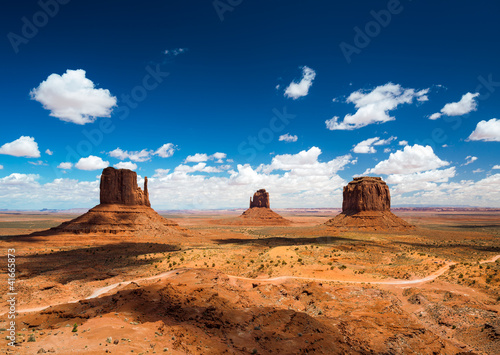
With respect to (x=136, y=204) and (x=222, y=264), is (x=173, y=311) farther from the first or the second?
(x=136, y=204)

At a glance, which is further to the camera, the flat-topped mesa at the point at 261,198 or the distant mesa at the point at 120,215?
the flat-topped mesa at the point at 261,198

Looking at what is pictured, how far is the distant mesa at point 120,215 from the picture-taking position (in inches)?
2649

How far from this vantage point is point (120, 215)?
73188mm

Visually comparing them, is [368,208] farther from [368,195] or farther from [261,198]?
[261,198]

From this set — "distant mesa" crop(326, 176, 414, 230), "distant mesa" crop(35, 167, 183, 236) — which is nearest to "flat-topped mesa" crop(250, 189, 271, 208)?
"distant mesa" crop(326, 176, 414, 230)

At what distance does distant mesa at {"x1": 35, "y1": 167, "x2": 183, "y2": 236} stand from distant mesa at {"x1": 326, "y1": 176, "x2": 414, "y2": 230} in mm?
68924

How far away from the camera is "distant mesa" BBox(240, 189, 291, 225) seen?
5866 inches

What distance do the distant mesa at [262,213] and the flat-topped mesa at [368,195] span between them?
46594 millimetres

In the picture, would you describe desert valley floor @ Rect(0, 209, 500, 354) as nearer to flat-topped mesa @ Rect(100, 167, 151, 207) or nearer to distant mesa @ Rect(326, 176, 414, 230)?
flat-topped mesa @ Rect(100, 167, 151, 207)

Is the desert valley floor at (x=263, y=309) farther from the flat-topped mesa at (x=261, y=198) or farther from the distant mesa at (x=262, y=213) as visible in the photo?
the flat-topped mesa at (x=261, y=198)

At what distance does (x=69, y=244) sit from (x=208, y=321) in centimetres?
5590

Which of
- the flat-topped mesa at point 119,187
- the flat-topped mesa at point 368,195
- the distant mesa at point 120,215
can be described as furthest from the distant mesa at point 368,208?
the flat-topped mesa at point 119,187

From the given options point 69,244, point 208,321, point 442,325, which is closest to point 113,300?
point 208,321

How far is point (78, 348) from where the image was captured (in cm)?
1064
